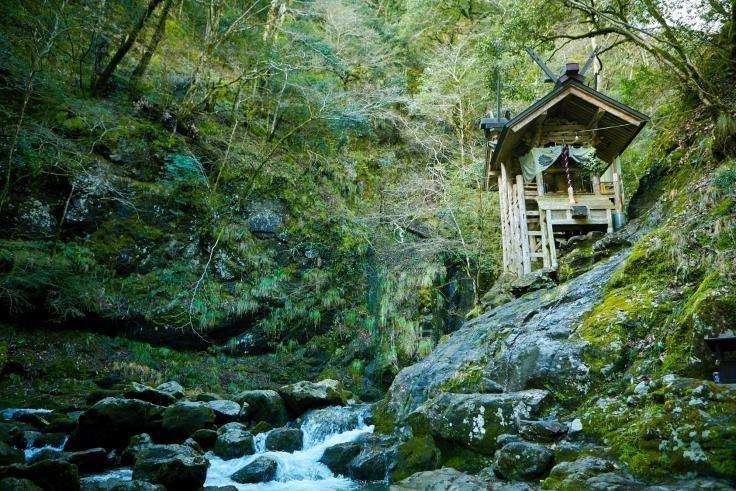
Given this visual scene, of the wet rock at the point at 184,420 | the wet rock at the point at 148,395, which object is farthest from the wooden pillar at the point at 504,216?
the wet rock at the point at 148,395

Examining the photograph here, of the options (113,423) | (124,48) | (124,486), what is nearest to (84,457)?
(113,423)

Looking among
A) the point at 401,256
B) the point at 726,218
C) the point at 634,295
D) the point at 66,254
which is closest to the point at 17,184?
the point at 66,254

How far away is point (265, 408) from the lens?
10227 millimetres

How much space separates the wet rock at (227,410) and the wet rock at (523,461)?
22.9 ft

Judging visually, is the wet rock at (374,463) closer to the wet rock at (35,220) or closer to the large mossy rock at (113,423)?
the large mossy rock at (113,423)

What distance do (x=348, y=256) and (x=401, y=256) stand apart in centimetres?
204

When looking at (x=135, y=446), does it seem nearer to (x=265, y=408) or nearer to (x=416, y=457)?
(x=265, y=408)

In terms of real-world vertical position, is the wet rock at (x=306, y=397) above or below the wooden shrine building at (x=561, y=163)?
below

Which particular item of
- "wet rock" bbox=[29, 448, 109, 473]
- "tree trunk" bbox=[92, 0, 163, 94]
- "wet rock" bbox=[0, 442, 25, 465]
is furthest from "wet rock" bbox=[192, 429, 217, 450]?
"tree trunk" bbox=[92, 0, 163, 94]

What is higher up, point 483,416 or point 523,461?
point 483,416

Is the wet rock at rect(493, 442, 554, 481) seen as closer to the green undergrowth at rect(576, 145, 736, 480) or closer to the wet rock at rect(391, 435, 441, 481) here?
the green undergrowth at rect(576, 145, 736, 480)

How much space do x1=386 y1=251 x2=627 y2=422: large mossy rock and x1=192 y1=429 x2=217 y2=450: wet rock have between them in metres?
3.18

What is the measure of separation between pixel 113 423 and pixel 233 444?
2.05 meters

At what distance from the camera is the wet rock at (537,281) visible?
942 cm
